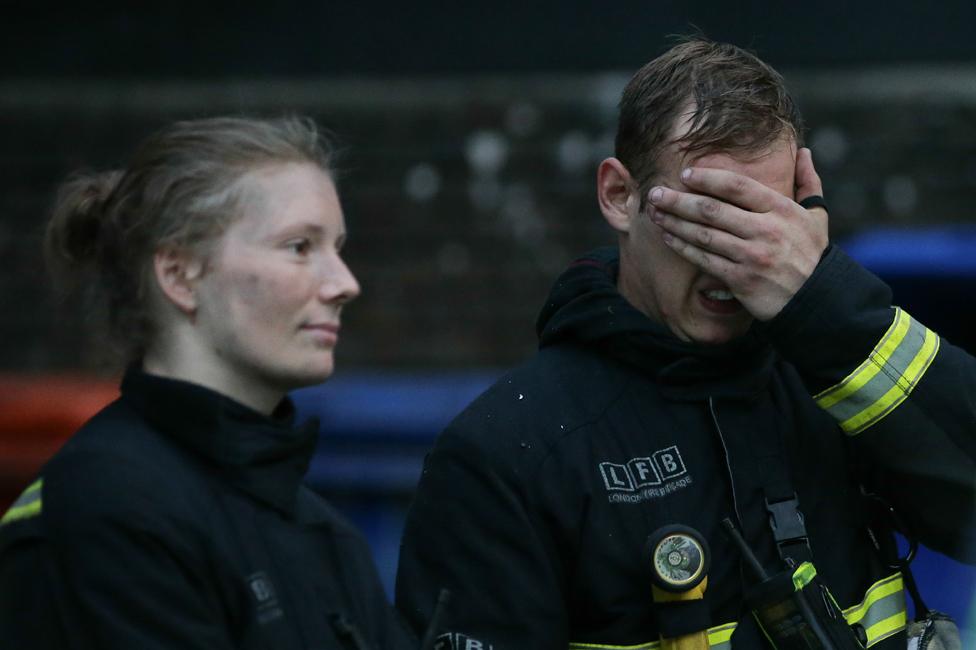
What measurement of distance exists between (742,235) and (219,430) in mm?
817

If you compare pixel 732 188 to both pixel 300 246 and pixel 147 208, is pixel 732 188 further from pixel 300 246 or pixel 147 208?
pixel 147 208

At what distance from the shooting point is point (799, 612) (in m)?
2.24

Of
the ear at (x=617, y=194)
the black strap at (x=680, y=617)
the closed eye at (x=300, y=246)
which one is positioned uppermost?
the ear at (x=617, y=194)

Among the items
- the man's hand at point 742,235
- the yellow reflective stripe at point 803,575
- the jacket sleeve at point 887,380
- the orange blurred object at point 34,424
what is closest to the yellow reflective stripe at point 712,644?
the yellow reflective stripe at point 803,575

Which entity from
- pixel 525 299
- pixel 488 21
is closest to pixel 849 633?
pixel 525 299

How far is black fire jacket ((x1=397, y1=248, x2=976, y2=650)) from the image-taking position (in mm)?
2291

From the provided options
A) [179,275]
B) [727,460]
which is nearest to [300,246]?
[179,275]

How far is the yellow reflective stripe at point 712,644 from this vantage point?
227cm

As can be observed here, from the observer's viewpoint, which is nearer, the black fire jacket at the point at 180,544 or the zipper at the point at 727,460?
the black fire jacket at the point at 180,544

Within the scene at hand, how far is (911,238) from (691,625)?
6.18 ft

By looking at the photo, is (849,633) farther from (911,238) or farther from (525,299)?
(525,299)

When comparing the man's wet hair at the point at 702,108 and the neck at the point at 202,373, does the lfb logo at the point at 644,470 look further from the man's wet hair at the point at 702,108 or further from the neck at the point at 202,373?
the neck at the point at 202,373

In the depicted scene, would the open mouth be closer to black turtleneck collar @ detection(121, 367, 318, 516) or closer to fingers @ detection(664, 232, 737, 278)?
fingers @ detection(664, 232, 737, 278)

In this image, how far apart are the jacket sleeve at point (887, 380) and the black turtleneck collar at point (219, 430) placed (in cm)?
76
